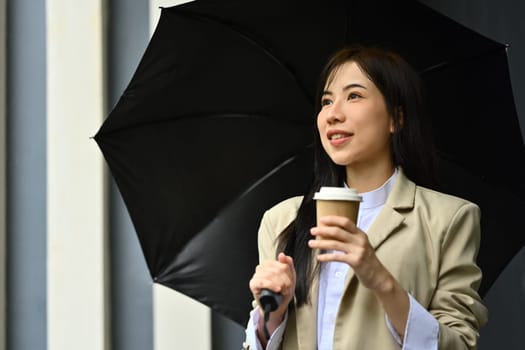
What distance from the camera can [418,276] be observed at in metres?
1.84

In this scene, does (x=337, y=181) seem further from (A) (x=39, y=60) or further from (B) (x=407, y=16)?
(A) (x=39, y=60)

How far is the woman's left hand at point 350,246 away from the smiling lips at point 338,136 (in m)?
0.41

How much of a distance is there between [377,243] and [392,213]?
10 centimetres

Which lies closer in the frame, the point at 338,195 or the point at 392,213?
the point at 338,195

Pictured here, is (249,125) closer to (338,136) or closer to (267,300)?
(338,136)

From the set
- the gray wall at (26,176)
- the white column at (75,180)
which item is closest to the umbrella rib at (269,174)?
the white column at (75,180)

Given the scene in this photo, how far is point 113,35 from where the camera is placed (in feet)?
10.9

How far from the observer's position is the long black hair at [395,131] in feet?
6.52

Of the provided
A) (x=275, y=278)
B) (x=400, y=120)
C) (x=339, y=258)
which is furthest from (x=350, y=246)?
(x=400, y=120)

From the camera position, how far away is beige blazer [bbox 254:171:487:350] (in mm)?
1801

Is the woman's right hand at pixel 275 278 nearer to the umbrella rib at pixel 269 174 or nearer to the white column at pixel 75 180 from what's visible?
the umbrella rib at pixel 269 174

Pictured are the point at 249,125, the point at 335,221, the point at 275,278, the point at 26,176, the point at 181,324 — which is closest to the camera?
the point at 335,221

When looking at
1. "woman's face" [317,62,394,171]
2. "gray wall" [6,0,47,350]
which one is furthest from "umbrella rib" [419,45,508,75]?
"gray wall" [6,0,47,350]

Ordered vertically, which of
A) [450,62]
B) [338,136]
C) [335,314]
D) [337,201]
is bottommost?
[335,314]
